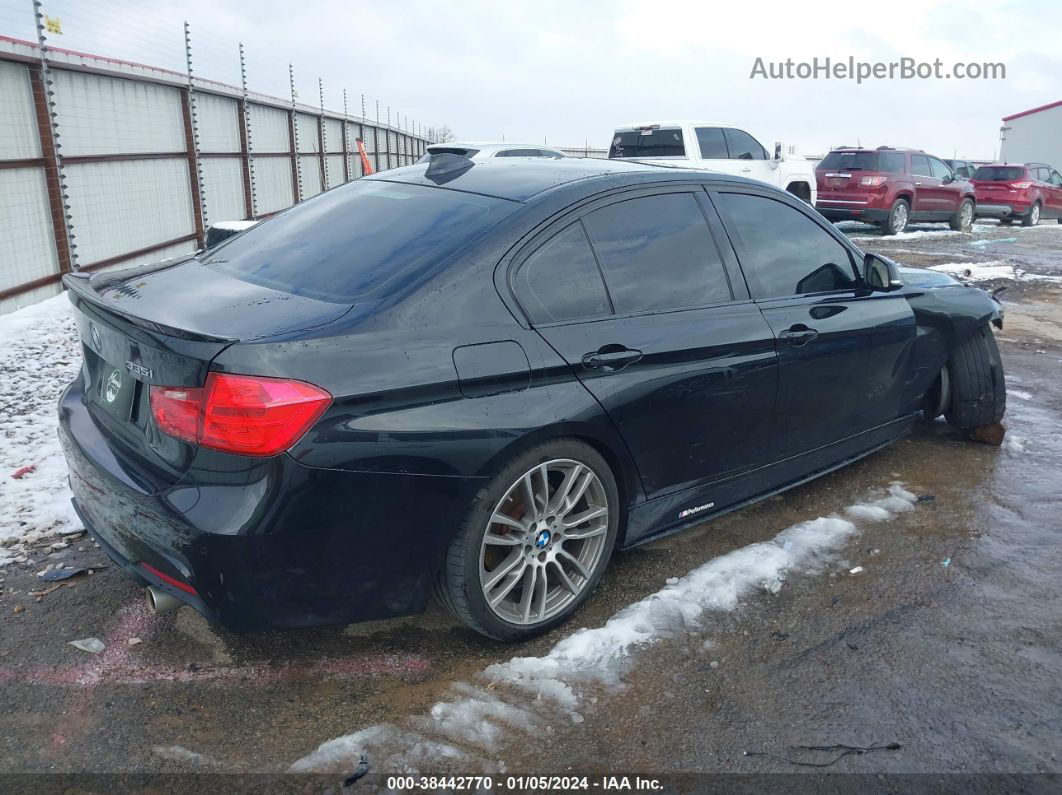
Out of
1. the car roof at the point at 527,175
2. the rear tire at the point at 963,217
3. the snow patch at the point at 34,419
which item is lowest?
the snow patch at the point at 34,419

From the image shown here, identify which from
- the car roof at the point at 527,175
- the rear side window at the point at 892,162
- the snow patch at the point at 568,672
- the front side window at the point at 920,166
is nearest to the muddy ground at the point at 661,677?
the snow patch at the point at 568,672

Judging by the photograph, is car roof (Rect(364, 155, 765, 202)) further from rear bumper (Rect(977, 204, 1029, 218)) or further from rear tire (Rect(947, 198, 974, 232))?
rear bumper (Rect(977, 204, 1029, 218))

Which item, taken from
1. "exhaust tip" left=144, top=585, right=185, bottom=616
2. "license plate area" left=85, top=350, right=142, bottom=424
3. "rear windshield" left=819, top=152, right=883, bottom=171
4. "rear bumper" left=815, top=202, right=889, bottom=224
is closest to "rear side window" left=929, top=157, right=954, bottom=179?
"rear windshield" left=819, top=152, right=883, bottom=171

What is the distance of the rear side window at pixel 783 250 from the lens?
3.60 m

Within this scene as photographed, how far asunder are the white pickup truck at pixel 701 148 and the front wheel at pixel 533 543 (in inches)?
445

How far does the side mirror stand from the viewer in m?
4.06

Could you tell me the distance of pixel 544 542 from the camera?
288 centimetres

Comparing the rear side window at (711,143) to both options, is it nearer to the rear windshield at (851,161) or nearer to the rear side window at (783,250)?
the rear windshield at (851,161)

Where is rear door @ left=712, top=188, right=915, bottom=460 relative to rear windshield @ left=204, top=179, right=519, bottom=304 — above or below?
below

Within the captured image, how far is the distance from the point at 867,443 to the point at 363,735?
2.92m

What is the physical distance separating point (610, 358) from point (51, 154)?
24.5 ft

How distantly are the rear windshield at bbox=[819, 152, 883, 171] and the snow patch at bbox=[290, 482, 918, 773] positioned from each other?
50.6 feet

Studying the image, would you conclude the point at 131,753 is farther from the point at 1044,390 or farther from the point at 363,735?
the point at 1044,390

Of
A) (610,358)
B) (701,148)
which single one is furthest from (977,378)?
(701,148)
